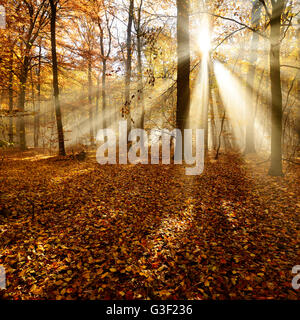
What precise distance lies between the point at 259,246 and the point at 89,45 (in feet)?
66.3

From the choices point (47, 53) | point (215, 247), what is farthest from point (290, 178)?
point (47, 53)

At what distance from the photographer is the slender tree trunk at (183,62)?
8.14 meters

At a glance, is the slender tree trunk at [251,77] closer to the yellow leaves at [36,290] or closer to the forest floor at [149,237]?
the forest floor at [149,237]

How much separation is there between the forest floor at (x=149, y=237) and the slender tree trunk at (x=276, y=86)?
0.90m

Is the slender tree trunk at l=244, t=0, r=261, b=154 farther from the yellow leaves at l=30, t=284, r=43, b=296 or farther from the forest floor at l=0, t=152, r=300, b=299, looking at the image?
the yellow leaves at l=30, t=284, r=43, b=296

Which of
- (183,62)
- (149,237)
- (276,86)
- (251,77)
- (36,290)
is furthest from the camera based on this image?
(251,77)

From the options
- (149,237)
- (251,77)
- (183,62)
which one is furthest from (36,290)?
(251,77)

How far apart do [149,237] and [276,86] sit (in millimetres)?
7667

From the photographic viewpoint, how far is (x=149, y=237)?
407 cm

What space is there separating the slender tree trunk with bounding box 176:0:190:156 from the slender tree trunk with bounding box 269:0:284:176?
11.2 ft

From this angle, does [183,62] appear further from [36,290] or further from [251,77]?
[36,290]

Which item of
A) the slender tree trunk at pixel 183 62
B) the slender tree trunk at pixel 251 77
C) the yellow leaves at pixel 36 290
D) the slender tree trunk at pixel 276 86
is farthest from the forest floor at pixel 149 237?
the slender tree trunk at pixel 251 77

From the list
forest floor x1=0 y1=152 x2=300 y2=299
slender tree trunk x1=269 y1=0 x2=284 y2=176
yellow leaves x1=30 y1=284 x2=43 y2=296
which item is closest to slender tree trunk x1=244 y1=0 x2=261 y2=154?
slender tree trunk x1=269 y1=0 x2=284 y2=176

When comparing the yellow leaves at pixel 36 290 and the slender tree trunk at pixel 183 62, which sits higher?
the slender tree trunk at pixel 183 62
